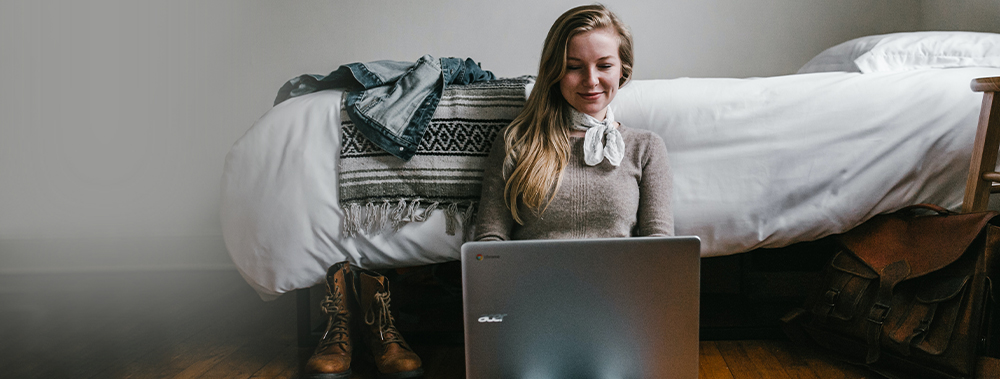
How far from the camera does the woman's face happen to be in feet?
3.21

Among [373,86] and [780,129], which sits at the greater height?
[373,86]

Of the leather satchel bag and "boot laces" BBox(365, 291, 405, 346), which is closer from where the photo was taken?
the leather satchel bag

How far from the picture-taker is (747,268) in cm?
129

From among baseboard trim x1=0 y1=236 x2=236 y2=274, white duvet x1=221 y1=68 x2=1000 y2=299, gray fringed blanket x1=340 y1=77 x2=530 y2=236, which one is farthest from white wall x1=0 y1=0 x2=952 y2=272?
gray fringed blanket x1=340 y1=77 x2=530 y2=236

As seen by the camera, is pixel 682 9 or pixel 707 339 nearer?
pixel 707 339

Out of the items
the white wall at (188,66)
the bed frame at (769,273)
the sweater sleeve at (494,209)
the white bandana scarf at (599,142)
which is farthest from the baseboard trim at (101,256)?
the white bandana scarf at (599,142)

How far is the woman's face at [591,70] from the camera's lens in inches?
38.5

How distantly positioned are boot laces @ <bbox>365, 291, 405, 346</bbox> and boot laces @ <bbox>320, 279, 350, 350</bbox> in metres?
0.05

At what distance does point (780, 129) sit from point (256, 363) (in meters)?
1.12

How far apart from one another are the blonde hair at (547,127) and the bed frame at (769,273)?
1.68 feet

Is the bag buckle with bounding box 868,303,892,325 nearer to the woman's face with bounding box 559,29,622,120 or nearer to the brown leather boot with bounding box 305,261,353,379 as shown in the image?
the woman's face with bounding box 559,29,622,120

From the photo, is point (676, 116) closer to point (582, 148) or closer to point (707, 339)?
point (582, 148)

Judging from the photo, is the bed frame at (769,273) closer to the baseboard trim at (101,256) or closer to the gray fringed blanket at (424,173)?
the gray fringed blanket at (424,173)

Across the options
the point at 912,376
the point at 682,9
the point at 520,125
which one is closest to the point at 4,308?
the point at 520,125
